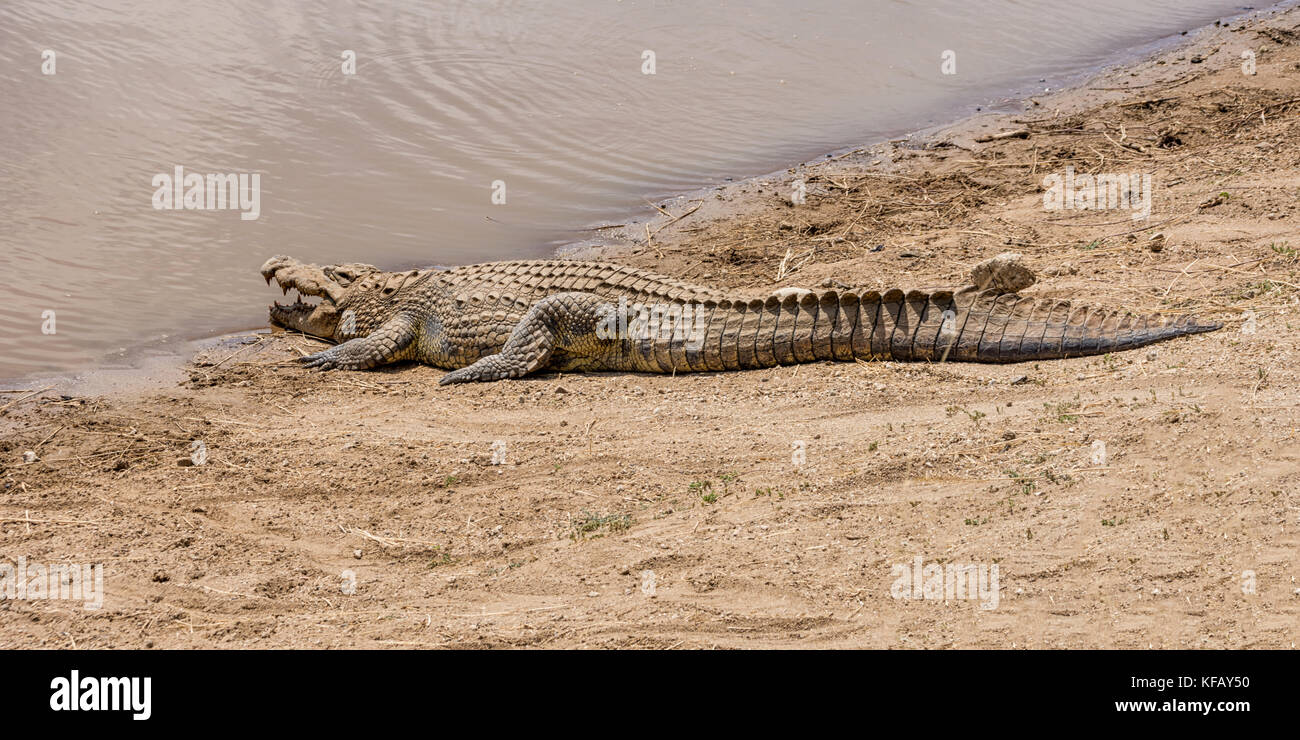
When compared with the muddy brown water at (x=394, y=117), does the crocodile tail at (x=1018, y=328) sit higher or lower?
lower

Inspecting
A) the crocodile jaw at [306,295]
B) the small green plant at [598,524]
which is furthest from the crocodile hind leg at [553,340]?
the small green plant at [598,524]

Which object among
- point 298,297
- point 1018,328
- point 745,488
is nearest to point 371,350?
point 298,297

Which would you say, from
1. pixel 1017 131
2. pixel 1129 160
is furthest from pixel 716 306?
pixel 1017 131

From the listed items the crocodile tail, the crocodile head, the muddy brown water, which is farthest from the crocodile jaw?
the crocodile tail

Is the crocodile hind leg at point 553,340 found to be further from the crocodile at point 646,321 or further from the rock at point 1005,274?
the rock at point 1005,274

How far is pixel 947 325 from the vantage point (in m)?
6.49

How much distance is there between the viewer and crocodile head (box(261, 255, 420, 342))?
353 inches

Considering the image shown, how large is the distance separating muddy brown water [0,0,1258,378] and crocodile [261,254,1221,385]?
1155mm

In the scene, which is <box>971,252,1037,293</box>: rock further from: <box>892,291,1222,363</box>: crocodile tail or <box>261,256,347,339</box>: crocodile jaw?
<box>261,256,347,339</box>: crocodile jaw

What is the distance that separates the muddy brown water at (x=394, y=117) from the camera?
9.65 metres

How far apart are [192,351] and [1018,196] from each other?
7413mm

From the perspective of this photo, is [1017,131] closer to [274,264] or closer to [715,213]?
[715,213]

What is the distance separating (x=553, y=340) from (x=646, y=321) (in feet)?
2.54

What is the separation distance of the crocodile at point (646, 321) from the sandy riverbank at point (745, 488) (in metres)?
0.19
